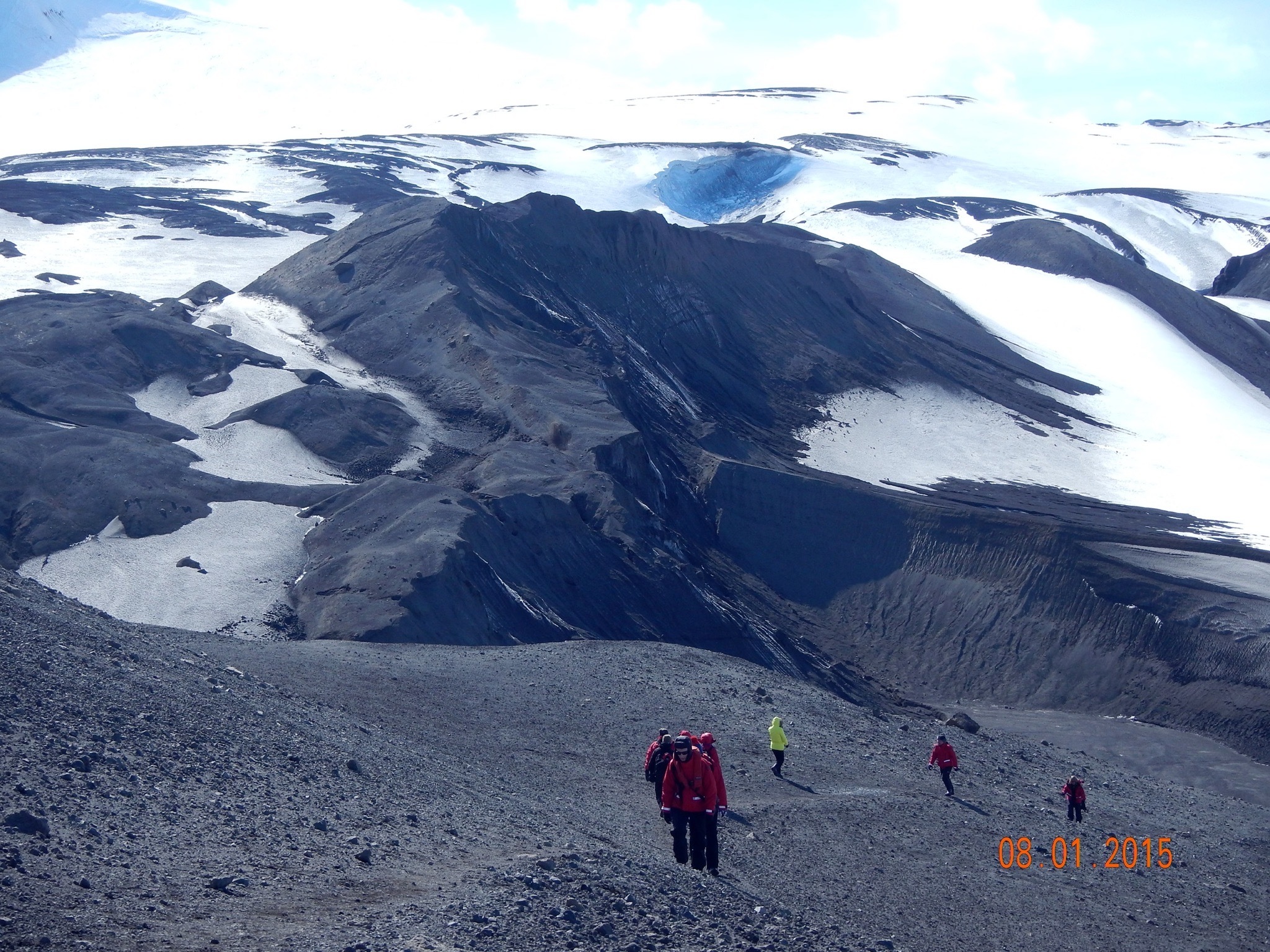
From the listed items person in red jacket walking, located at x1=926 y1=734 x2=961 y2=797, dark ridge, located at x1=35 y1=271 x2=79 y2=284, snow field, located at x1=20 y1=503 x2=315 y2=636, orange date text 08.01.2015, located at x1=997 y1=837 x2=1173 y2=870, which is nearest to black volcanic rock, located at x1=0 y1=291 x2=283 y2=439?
snow field, located at x1=20 y1=503 x2=315 y2=636

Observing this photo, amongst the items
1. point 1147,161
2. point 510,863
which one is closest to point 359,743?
point 510,863

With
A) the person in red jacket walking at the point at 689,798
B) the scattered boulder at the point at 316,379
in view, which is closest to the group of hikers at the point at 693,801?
the person in red jacket walking at the point at 689,798

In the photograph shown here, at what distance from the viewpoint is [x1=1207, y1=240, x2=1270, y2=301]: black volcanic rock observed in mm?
67688

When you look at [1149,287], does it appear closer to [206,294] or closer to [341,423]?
[206,294]

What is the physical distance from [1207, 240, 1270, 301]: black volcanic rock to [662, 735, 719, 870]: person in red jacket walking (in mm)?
67682

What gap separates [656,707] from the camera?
46.9 ft

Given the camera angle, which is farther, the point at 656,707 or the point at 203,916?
the point at 656,707

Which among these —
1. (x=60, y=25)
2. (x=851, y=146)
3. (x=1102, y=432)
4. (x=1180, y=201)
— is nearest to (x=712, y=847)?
(x=1102, y=432)

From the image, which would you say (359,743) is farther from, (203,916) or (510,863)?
(203,916)

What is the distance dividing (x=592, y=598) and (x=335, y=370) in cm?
1111

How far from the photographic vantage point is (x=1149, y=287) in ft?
195

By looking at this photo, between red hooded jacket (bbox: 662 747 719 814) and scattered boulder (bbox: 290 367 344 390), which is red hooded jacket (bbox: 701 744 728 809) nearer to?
red hooded jacket (bbox: 662 747 719 814)

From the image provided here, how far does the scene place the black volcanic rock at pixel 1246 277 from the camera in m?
67.7

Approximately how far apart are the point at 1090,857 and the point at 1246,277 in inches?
2593
